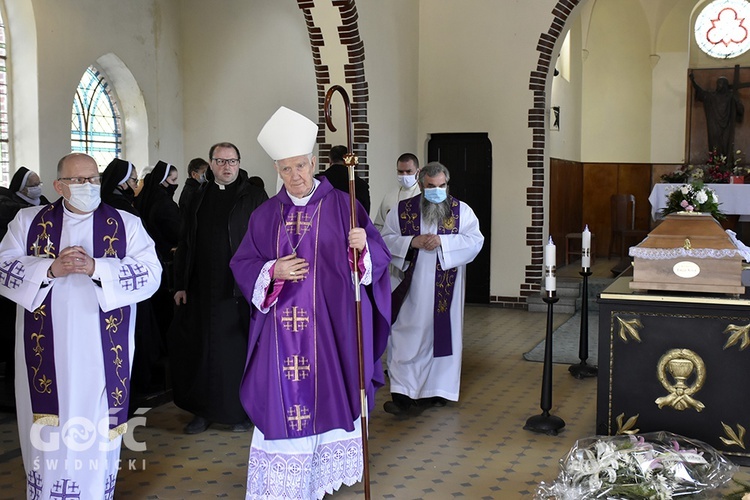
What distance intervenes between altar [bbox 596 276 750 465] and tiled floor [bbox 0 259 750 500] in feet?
1.19

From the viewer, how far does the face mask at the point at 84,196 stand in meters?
3.93

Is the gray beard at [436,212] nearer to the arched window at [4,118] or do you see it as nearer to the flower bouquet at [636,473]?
the flower bouquet at [636,473]

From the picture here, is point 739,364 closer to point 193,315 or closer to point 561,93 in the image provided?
point 193,315

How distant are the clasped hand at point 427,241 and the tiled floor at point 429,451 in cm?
122

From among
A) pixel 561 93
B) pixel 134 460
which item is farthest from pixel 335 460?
pixel 561 93

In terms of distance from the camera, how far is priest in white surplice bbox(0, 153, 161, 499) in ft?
12.8

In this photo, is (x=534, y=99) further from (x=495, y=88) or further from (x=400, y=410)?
(x=400, y=410)

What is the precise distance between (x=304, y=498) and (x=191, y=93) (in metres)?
9.01

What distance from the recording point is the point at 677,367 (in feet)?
15.5

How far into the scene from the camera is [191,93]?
1218cm

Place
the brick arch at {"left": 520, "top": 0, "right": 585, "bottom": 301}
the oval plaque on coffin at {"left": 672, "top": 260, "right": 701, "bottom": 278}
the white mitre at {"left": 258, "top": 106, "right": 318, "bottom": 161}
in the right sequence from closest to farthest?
the white mitre at {"left": 258, "top": 106, "right": 318, "bottom": 161}
the oval plaque on coffin at {"left": 672, "top": 260, "right": 701, "bottom": 278}
the brick arch at {"left": 520, "top": 0, "right": 585, "bottom": 301}

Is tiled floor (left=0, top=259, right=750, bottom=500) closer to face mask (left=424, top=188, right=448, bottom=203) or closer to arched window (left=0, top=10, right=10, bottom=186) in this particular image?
face mask (left=424, top=188, right=448, bottom=203)

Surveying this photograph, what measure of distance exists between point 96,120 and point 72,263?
795cm

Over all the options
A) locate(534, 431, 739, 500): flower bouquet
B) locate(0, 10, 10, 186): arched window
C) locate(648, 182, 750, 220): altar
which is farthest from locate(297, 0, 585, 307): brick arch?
locate(534, 431, 739, 500): flower bouquet
